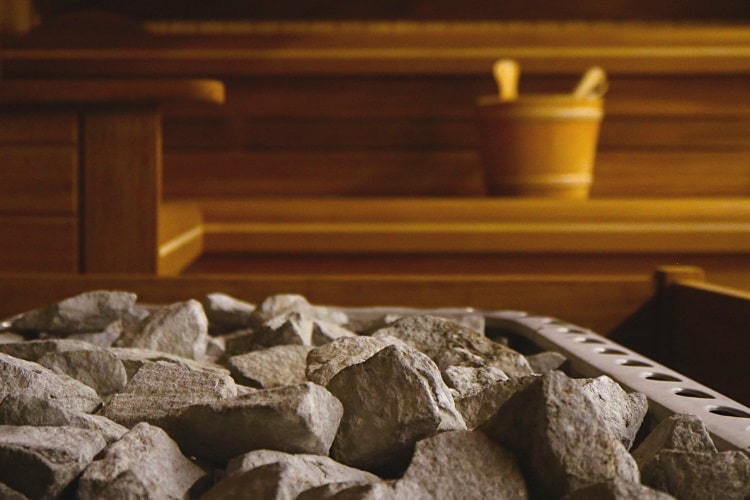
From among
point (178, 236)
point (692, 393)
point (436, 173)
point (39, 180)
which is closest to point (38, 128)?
point (39, 180)

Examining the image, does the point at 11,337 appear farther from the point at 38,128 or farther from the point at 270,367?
the point at 38,128

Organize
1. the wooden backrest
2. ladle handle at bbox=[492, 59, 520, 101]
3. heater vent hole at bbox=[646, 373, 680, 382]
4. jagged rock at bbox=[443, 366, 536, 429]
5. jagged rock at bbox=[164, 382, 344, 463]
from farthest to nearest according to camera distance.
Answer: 1. the wooden backrest
2. ladle handle at bbox=[492, 59, 520, 101]
3. heater vent hole at bbox=[646, 373, 680, 382]
4. jagged rock at bbox=[443, 366, 536, 429]
5. jagged rock at bbox=[164, 382, 344, 463]

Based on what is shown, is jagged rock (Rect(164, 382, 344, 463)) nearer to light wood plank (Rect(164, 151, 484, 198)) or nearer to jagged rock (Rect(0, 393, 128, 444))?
jagged rock (Rect(0, 393, 128, 444))

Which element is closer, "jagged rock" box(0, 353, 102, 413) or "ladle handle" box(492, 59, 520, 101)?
"jagged rock" box(0, 353, 102, 413)

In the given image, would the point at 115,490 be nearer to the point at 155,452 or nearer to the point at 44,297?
the point at 155,452

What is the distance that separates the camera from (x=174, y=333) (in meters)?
1.01

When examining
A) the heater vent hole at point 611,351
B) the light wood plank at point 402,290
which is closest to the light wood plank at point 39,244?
the light wood plank at point 402,290

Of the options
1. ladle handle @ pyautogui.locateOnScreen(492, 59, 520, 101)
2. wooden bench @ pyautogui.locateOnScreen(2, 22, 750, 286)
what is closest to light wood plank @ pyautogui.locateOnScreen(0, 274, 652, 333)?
wooden bench @ pyautogui.locateOnScreen(2, 22, 750, 286)

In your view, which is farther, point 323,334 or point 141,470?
point 323,334

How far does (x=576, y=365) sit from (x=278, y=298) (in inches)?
17.0

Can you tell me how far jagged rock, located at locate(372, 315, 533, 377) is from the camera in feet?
2.93

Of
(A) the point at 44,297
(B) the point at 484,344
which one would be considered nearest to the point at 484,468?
(B) the point at 484,344

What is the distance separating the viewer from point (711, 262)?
8.49 ft

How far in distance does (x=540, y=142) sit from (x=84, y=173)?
1.29 metres
